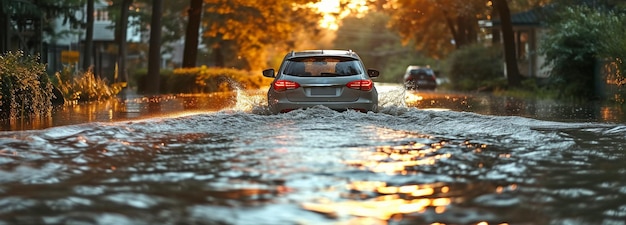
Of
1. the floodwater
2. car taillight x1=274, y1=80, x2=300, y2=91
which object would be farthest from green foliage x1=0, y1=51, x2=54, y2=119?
car taillight x1=274, y1=80, x2=300, y2=91

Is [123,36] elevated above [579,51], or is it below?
above

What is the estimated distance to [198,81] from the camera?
37.8 metres

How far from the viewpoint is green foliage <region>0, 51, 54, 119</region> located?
1873 centimetres

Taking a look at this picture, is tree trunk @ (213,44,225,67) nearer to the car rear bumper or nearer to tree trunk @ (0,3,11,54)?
tree trunk @ (0,3,11,54)

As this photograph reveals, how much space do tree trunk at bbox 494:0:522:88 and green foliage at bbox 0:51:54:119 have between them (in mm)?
24678

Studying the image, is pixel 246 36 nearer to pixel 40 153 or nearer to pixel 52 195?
pixel 40 153

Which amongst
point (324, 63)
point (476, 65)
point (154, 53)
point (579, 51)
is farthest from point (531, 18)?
point (324, 63)

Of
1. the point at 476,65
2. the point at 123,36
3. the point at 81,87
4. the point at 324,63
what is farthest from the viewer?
the point at 476,65

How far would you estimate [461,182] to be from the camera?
9.28 meters

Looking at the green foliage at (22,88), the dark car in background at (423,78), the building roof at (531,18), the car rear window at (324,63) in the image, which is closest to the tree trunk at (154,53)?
the green foliage at (22,88)

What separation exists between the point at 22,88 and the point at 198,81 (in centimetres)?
1877

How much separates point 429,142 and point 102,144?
14.1 feet

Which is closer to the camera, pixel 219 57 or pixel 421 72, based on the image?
pixel 421 72

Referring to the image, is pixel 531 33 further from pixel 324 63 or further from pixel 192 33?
pixel 324 63
